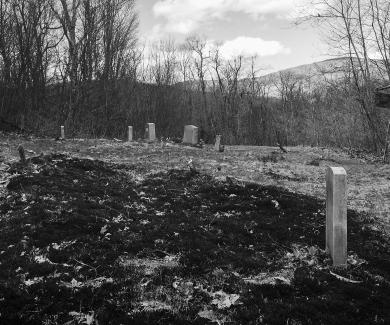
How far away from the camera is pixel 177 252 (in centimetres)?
483

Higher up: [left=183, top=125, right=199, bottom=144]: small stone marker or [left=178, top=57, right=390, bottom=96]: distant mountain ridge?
[left=178, top=57, right=390, bottom=96]: distant mountain ridge

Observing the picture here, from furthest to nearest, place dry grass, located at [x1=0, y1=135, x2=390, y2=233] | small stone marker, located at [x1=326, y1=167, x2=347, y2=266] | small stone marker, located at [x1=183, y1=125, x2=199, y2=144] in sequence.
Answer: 1. small stone marker, located at [x1=183, y1=125, x2=199, y2=144]
2. dry grass, located at [x1=0, y1=135, x2=390, y2=233]
3. small stone marker, located at [x1=326, y1=167, x2=347, y2=266]

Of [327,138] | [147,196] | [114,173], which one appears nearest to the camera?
[147,196]

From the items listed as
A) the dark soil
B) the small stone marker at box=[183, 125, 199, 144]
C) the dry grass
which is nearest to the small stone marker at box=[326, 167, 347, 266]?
the dark soil

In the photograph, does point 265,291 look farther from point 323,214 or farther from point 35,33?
point 35,33

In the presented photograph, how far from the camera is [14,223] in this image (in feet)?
17.9

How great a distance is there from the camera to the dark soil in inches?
133

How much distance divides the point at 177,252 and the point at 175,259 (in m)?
0.23

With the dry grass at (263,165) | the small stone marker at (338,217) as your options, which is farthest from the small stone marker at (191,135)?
the small stone marker at (338,217)

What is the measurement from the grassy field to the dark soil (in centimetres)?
1

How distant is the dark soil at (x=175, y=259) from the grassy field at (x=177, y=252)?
0.01 metres

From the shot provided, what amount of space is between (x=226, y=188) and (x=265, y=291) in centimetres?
445

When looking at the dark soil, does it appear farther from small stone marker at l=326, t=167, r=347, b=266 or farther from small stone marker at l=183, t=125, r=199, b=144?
small stone marker at l=183, t=125, r=199, b=144

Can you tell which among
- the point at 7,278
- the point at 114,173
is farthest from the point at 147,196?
the point at 7,278
